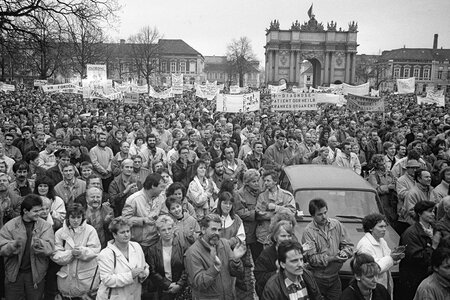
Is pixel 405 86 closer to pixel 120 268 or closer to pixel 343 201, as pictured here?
pixel 343 201

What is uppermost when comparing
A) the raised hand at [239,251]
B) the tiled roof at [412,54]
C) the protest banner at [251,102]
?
the tiled roof at [412,54]

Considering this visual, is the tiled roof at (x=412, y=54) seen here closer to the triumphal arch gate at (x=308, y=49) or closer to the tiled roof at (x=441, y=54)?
the tiled roof at (x=441, y=54)

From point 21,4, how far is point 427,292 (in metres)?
17.0

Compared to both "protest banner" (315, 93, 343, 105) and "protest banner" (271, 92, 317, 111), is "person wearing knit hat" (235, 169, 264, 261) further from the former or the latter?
"protest banner" (315, 93, 343, 105)

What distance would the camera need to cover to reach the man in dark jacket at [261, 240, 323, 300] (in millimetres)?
3840

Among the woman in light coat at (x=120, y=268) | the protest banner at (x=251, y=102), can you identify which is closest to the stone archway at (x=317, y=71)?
the protest banner at (x=251, y=102)

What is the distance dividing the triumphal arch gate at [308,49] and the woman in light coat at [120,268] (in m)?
82.8

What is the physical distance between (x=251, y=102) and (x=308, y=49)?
73377mm

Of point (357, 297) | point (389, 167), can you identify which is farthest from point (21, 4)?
point (357, 297)

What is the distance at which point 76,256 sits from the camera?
497cm

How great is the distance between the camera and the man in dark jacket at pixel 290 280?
384 cm

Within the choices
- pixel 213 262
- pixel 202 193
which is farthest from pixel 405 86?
pixel 213 262

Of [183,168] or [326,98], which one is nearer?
[183,168]

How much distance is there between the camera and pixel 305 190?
6.96 metres
